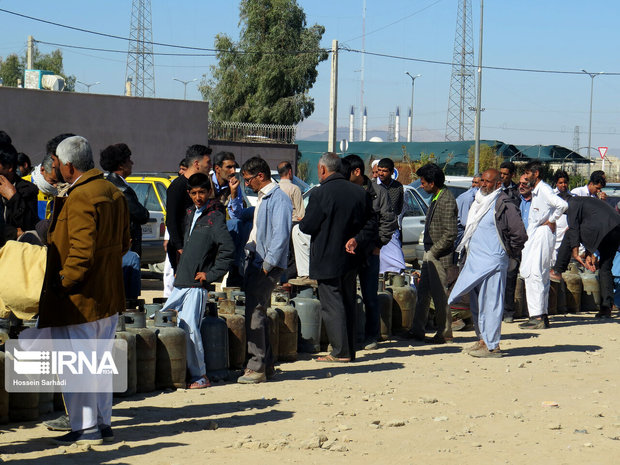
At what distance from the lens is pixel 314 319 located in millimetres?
10023

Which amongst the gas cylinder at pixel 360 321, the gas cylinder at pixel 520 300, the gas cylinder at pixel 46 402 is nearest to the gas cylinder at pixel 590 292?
the gas cylinder at pixel 520 300

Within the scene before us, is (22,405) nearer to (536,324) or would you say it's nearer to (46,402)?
(46,402)

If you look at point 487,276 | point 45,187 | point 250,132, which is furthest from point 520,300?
point 250,132

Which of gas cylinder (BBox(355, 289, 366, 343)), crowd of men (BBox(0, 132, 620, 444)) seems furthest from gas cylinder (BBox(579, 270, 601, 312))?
gas cylinder (BBox(355, 289, 366, 343))

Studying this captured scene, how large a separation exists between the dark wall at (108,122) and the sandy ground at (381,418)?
19304 mm

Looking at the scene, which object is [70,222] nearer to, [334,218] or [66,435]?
[66,435]

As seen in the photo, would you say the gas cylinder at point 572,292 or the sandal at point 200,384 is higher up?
the gas cylinder at point 572,292

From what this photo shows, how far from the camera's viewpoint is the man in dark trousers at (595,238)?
539 inches

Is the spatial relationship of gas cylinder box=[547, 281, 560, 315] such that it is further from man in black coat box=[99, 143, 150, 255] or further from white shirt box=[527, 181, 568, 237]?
man in black coat box=[99, 143, 150, 255]

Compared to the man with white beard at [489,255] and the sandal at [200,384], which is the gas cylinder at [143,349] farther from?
the man with white beard at [489,255]

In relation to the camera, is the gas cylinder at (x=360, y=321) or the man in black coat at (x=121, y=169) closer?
the man in black coat at (x=121, y=169)

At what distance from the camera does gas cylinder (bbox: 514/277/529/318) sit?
13.4 m

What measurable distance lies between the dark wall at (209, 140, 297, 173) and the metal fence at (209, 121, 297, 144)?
733mm

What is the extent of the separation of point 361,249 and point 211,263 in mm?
1988
